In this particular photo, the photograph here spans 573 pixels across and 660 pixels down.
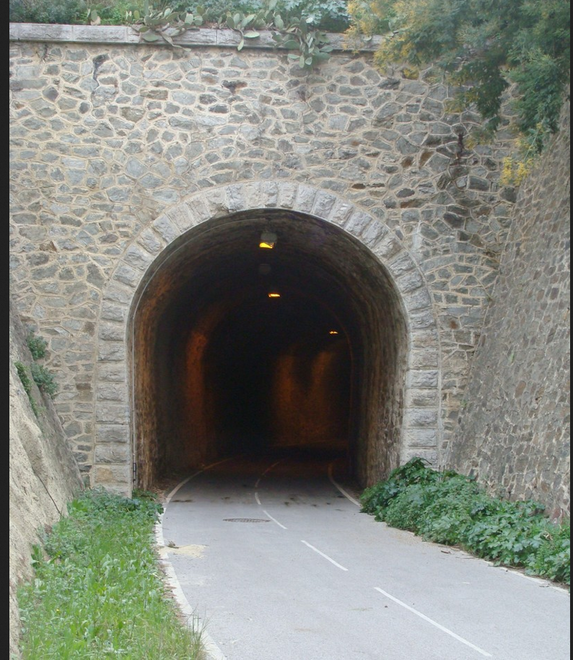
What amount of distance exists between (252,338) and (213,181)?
17.5m

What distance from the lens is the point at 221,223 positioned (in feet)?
46.4

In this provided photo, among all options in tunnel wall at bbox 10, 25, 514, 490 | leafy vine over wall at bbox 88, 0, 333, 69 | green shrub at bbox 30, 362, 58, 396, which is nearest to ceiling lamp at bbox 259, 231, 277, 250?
tunnel wall at bbox 10, 25, 514, 490

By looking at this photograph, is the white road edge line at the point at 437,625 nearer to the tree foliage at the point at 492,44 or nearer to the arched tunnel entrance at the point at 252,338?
the tree foliage at the point at 492,44

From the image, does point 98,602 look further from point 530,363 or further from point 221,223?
point 221,223

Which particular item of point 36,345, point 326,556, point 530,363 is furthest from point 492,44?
point 36,345

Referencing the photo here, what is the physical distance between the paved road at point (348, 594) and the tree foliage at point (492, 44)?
565 cm

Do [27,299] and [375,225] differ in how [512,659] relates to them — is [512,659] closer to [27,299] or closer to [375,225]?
[375,225]

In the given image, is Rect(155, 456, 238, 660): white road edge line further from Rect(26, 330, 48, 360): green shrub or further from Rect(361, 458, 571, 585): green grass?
Rect(361, 458, 571, 585): green grass

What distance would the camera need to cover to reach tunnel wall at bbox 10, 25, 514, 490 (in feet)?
43.8

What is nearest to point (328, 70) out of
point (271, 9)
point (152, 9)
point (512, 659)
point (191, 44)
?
point (271, 9)

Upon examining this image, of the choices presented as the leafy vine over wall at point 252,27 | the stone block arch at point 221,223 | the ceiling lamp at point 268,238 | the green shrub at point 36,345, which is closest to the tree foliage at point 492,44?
the leafy vine over wall at point 252,27

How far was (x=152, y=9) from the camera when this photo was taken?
1363 cm

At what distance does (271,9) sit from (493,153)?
4835 millimetres

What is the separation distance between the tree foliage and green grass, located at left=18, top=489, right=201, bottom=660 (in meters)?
7.22
